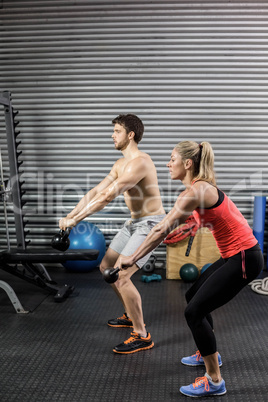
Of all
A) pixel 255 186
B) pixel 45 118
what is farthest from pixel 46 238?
pixel 255 186

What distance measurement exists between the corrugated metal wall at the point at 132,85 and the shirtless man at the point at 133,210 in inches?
79.2

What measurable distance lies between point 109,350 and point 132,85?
10.7 feet

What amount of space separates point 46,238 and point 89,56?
233 centimetres

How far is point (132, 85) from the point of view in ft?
16.7

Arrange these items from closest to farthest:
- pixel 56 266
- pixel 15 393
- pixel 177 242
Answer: pixel 15 393, pixel 177 242, pixel 56 266

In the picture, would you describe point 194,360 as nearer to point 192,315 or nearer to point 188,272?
point 192,315

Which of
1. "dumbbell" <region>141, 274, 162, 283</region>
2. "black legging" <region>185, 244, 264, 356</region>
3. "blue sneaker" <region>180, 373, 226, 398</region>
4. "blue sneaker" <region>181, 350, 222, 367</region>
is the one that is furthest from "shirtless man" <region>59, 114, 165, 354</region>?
"dumbbell" <region>141, 274, 162, 283</region>

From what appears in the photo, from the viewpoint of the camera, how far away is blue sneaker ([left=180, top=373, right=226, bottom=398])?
2.36 meters

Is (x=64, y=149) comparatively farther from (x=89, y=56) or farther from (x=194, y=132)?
(x=194, y=132)

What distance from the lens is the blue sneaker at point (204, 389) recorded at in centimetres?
236

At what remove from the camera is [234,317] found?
3607mm

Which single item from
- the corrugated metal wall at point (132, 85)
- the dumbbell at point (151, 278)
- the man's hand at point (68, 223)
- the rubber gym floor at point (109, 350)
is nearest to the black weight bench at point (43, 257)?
the rubber gym floor at point (109, 350)

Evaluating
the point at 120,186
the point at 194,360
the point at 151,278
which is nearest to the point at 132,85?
the point at 151,278

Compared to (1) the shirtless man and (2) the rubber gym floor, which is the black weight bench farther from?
(1) the shirtless man
